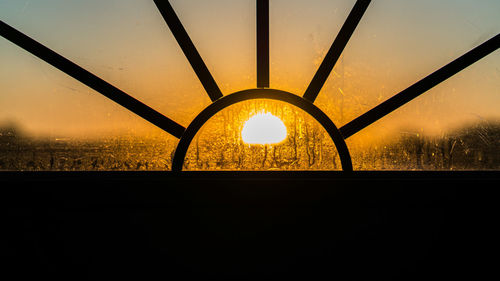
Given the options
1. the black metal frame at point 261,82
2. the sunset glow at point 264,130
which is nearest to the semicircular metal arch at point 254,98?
the black metal frame at point 261,82

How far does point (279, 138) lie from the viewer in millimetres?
2072

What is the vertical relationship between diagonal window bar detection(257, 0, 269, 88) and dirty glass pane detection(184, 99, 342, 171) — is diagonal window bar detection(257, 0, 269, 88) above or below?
above

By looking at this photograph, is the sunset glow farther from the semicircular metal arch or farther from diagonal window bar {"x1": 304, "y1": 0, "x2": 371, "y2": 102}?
diagonal window bar {"x1": 304, "y1": 0, "x2": 371, "y2": 102}

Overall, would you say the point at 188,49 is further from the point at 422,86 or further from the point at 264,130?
the point at 422,86

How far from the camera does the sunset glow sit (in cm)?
206

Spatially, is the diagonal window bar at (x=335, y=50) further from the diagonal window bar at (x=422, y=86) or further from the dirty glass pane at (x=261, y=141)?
the diagonal window bar at (x=422, y=86)

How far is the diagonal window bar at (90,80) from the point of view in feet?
6.24
